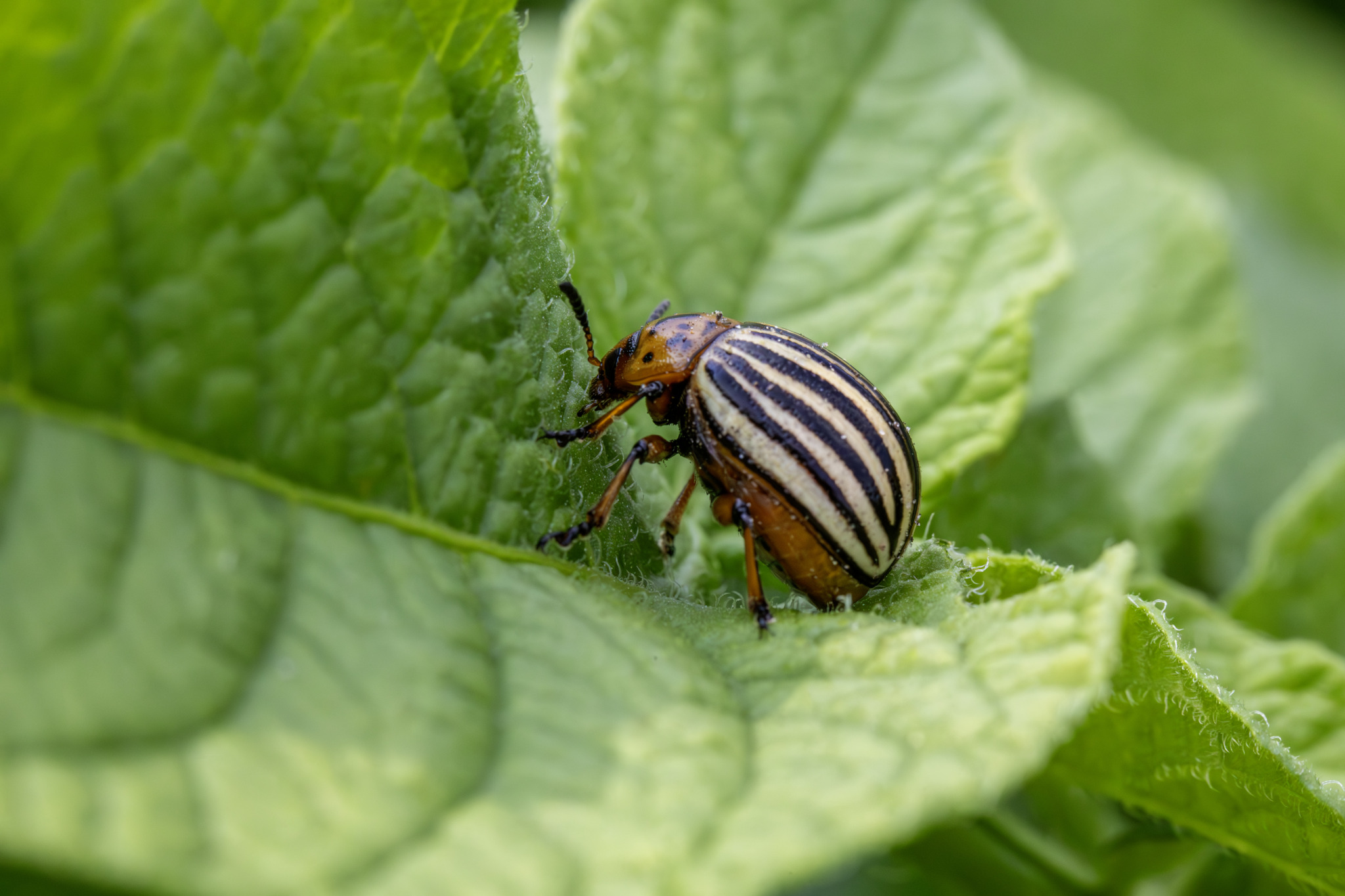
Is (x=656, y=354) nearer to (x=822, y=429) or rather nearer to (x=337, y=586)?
(x=822, y=429)

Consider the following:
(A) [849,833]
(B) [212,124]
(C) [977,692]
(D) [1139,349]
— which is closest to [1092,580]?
(C) [977,692]

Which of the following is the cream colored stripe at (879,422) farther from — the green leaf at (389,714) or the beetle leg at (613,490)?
the green leaf at (389,714)

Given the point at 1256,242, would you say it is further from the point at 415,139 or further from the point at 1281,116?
the point at 415,139

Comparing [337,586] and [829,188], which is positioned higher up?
[829,188]

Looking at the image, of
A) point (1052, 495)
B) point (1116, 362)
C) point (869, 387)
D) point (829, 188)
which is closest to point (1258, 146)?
point (1116, 362)

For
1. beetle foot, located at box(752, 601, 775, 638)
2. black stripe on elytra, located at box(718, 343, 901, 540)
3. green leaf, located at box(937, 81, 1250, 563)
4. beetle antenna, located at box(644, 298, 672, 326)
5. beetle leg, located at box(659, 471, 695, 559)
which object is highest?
green leaf, located at box(937, 81, 1250, 563)

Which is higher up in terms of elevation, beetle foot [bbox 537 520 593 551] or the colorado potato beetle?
the colorado potato beetle

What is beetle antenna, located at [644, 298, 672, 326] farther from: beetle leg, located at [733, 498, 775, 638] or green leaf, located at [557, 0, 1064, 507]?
beetle leg, located at [733, 498, 775, 638]

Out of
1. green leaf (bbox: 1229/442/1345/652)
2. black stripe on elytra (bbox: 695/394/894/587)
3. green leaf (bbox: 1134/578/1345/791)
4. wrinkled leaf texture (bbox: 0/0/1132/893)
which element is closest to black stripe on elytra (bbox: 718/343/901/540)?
black stripe on elytra (bbox: 695/394/894/587)
